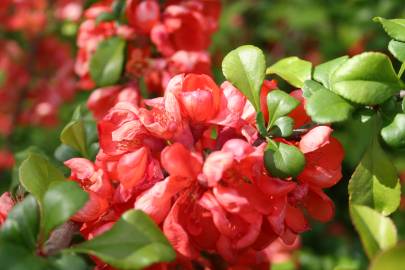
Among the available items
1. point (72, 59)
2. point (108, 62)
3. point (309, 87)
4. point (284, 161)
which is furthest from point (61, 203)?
point (72, 59)

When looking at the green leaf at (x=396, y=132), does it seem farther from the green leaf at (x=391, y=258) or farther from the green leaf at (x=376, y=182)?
the green leaf at (x=391, y=258)

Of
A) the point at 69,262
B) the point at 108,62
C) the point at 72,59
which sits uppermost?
the point at 69,262

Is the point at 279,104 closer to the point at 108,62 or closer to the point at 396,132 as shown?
the point at 396,132

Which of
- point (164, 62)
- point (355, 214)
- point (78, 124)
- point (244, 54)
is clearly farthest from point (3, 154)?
point (355, 214)

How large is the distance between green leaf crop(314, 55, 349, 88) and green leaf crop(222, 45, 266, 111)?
101 mm

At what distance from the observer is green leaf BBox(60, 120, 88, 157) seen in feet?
3.56

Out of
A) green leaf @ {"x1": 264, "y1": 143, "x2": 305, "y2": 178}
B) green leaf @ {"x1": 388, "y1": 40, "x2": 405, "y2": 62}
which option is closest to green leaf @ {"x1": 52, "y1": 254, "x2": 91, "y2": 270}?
green leaf @ {"x1": 264, "y1": 143, "x2": 305, "y2": 178}

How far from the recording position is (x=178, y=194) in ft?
2.99

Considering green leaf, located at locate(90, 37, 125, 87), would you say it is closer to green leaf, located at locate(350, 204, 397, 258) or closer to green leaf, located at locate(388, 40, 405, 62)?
green leaf, located at locate(388, 40, 405, 62)

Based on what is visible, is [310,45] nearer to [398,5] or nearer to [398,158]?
[398,158]

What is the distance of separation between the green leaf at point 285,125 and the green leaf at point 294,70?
128 millimetres

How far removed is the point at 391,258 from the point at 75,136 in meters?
0.63

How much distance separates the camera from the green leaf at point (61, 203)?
2.53 feet

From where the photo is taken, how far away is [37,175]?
0.90 metres
